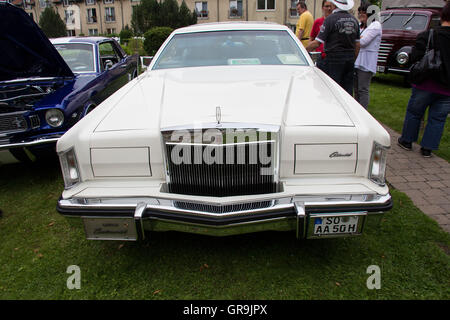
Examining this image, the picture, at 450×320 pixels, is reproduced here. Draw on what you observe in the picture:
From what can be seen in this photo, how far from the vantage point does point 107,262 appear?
2445 millimetres

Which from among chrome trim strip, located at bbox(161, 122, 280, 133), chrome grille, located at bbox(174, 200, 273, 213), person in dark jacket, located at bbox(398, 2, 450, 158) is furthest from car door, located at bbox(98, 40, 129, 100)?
person in dark jacket, located at bbox(398, 2, 450, 158)

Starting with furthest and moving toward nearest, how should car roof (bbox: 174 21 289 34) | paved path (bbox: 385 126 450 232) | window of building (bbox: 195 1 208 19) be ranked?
window of building (bbox: 195 1 208 19), car roof (bbox: 174 21 289 34), paved path (bbox: 385 126 450 232)

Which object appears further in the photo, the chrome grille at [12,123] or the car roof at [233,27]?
the car roof at [233,27]

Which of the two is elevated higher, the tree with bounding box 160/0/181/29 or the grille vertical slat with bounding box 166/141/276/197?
the tree with bounding box 160/0/181/29

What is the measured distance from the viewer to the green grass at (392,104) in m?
4.84

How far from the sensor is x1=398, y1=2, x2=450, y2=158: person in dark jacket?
3.76 metres

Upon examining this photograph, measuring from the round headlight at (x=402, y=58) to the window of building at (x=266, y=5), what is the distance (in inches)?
1198

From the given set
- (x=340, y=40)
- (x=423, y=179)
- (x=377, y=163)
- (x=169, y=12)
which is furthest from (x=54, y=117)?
(x=169, y=12)

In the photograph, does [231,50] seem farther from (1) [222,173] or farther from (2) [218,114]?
(1) [222,173]

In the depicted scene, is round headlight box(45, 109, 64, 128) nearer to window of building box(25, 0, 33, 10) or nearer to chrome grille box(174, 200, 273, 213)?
chrome grille box(174, 200, 273, 213)

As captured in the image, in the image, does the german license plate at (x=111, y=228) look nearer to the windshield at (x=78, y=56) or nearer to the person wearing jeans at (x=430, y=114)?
the windshield at (x=78, y=56)

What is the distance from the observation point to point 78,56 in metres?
5.18

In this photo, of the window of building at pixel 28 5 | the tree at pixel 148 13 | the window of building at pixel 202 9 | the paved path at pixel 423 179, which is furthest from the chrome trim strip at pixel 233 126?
the window of building at pixel 28 5

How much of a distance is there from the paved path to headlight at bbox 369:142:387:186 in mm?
1169
